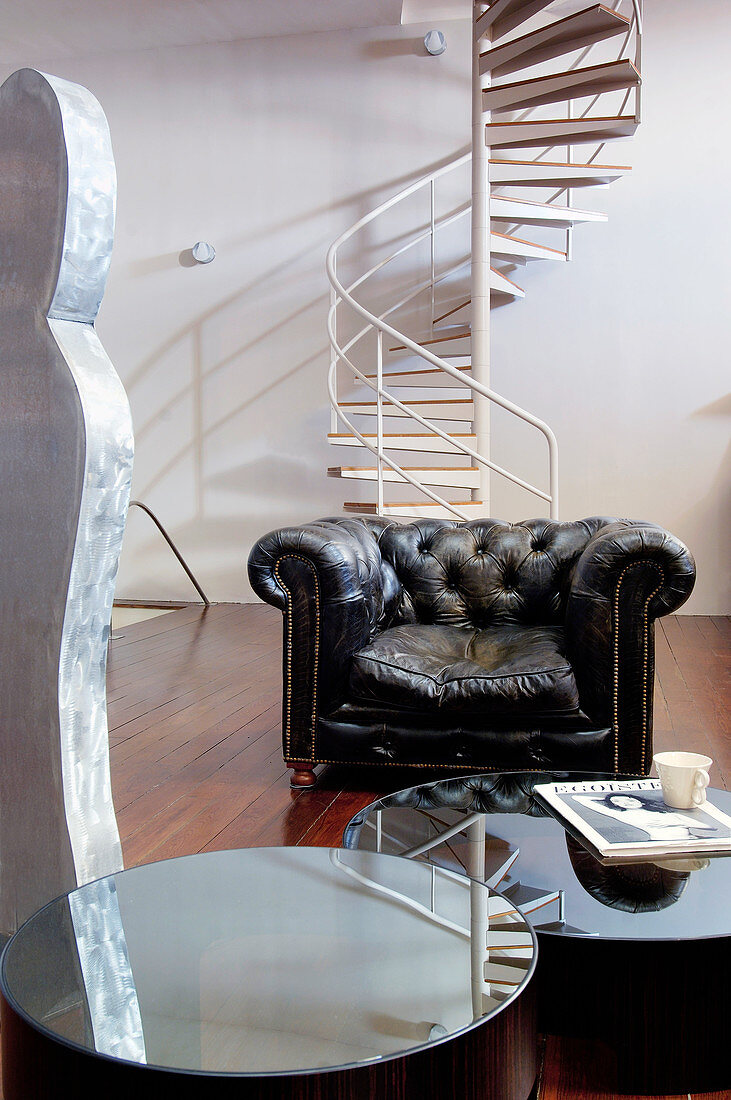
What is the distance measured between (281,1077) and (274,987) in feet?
0.51

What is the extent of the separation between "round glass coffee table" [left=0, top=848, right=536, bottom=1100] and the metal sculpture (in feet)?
0.73

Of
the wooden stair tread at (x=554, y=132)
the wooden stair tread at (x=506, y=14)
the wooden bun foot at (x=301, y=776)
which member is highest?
the wooden stair tread at (x=506, y=14)

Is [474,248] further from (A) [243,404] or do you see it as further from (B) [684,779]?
(B) [684,779]

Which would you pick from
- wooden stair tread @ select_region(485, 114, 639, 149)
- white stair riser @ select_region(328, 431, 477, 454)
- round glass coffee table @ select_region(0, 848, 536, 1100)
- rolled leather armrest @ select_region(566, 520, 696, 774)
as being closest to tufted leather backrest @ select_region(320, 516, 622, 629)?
rolled leather armrest @ select_region(566, 520, 696, 774)

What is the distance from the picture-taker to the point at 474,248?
5.76 metres

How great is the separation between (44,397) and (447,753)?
69.8 inches

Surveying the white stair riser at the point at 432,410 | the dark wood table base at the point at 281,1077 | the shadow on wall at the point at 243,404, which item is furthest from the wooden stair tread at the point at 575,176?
the dark wood table base at the point at 281,1077

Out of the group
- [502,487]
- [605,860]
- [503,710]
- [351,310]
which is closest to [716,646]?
[502,487]

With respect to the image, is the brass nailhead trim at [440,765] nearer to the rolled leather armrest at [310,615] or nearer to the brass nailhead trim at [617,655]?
the rolled leather armrest at [310,615]

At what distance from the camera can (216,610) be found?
6691 millimetres

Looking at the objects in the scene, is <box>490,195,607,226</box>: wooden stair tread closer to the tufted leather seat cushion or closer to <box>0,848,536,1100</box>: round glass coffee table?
the tufted leather seat cushion

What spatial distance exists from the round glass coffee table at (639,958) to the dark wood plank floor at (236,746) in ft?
0.59

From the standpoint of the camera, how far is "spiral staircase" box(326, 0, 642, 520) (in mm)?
5262

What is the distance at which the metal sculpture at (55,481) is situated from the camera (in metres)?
1.30
